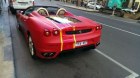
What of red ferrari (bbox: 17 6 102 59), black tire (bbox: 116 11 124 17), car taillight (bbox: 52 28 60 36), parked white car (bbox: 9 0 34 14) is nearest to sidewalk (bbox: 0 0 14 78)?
red ferrari (bbox: 17 6 102 59)

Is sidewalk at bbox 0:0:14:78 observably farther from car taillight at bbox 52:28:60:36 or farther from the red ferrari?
car taillight at bbox 52:28:60:36

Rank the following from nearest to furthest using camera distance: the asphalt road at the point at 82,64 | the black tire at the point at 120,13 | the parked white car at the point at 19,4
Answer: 1. the asphalt road at the point at 82,64
2. the parked white car at the point at 19,4
3. the black tire at the point at 120,13

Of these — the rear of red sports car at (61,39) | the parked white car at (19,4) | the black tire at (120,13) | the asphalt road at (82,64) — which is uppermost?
the parked white car at (19,4)

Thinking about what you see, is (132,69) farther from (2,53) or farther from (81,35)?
(2,53)

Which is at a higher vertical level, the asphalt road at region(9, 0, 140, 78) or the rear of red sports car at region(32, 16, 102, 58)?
the rear of red sports car at region(32, 16, 102, 58)

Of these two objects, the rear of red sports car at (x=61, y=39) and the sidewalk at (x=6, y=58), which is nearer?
the sidewalk at (x=6, y=58)

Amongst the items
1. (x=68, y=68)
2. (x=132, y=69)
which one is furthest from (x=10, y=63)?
(x=132, y=69)

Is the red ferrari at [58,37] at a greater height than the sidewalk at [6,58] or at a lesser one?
greater

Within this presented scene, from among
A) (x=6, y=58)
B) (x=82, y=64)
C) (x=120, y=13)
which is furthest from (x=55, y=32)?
(x=120, y=13)

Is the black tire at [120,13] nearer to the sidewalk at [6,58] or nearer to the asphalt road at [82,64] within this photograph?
the asphalt road at [82,64]

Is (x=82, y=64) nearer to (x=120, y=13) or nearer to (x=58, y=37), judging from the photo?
(x=58, y=37)

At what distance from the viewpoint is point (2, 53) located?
5.15 m

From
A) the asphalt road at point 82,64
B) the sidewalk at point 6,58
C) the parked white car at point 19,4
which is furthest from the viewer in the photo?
the parked white car at point 19,4

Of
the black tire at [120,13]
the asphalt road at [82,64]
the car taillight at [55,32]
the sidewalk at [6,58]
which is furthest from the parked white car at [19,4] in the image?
the black tire at [120,13]
